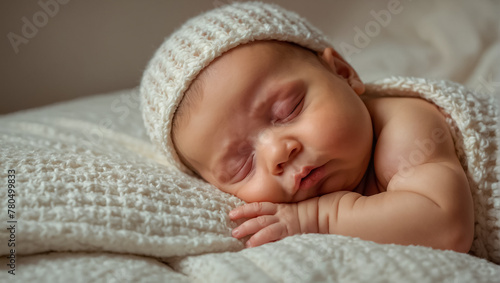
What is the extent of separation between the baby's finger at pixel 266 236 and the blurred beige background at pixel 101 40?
1.15 metres

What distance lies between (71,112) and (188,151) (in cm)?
69

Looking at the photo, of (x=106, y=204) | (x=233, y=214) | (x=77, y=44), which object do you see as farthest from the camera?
(x=77, y=44)

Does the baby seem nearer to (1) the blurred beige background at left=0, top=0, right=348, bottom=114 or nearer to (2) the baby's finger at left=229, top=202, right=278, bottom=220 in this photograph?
(2) the baby's finger at left=229, top=202, right=278, bottom=220

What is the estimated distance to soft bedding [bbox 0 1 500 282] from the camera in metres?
0.73

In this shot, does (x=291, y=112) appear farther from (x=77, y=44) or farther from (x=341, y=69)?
(x=77, y=44)

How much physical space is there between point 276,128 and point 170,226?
33 centimetres

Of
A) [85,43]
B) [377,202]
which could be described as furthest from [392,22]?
[377,202]

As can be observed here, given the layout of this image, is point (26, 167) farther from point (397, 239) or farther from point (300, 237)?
point (397, 239)

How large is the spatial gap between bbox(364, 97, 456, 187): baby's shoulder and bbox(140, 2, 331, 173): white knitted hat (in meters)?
0.30

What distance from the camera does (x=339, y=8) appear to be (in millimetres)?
2367

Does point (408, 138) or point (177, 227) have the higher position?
point (408, 138)

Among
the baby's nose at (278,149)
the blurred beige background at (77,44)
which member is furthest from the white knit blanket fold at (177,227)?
the blurred beige background at (77,44)

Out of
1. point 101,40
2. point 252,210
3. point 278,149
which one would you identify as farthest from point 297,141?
point 101,40

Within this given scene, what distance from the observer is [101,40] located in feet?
6.54
